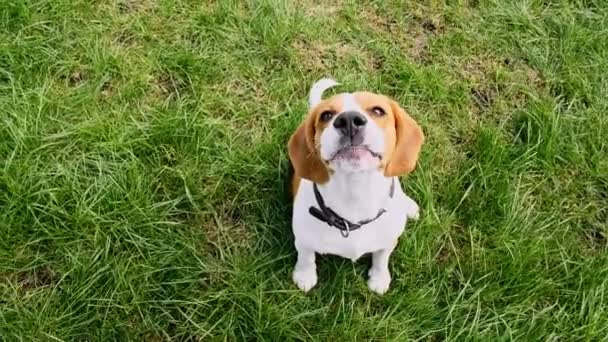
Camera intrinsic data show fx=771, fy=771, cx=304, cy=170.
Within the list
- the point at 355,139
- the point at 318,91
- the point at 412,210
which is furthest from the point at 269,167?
the point at 355,139

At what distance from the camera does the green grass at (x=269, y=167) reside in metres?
3.05

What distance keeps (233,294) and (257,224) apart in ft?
1.14

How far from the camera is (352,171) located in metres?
2.46

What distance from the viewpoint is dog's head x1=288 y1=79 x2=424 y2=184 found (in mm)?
2373

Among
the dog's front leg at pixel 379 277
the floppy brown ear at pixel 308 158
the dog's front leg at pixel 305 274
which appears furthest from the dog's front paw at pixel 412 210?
the floppy brown ear at pixel 308 158

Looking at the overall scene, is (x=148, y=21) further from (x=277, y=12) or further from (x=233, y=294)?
(x=233, y=294)

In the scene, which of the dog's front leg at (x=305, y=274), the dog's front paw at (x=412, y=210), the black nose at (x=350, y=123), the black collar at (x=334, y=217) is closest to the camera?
the black nose at (x=350, y=123)

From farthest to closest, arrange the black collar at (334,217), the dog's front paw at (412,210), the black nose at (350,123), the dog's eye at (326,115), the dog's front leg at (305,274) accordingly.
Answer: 1. the dog's front paw at (412,210)
2. the dog's front leg at (305,274)
3. the black collar at (334,217)
4. the dog's eye at (326,115)
5. the black nose at (350,123)

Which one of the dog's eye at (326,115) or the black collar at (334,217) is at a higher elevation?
the dog's eye at (326,115)

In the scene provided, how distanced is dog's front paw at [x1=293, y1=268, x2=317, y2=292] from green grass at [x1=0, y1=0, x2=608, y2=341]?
41mm

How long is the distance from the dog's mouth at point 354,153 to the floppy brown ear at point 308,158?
5.7 inches

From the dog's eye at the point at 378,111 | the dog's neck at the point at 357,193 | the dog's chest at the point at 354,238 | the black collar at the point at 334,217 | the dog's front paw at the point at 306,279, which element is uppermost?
the dog's eye at the point at 378,111

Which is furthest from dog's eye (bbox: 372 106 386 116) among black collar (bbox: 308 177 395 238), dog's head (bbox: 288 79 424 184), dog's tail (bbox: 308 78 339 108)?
dog's tail (bbox: 308 78 339 108)

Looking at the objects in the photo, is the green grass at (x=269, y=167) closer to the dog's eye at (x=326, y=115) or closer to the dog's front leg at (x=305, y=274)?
the dog's front leg at (x=305, y=274)
